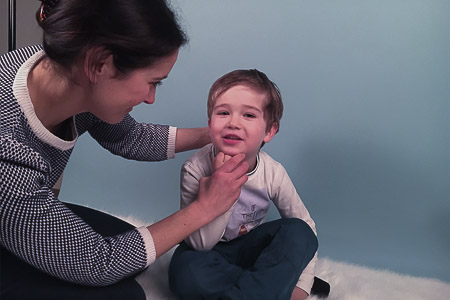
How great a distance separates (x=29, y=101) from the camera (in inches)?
45.3

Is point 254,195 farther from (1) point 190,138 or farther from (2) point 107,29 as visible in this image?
(2) point 107,29

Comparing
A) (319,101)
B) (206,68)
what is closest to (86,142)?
(206,68)

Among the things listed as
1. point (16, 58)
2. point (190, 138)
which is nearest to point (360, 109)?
point (190, 138)

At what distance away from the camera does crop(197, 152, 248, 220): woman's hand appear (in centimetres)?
124

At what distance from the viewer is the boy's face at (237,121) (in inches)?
55.6

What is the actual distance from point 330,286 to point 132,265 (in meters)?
0.81

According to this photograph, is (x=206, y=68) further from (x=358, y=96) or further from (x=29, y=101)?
(x=29, y=101)

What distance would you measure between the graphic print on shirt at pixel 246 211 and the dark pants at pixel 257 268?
0.06 m

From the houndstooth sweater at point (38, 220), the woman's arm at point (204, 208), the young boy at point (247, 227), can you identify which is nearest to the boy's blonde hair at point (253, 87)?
the young boy at point (247, 227)

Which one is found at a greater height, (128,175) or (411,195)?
(411,195)

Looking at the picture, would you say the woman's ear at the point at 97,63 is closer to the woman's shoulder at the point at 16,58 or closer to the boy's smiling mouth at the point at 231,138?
the woman's shoulder at the point at 16,58

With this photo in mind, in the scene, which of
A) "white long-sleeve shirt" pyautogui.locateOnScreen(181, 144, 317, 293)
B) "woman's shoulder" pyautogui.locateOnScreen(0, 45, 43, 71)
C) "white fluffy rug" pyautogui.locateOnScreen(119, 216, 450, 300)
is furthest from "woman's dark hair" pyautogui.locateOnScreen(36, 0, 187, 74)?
"white fluffy rug" pyautogui.locateOnScreen(119, 216, 450, 300)

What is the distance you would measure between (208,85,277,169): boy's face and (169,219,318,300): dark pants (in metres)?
0.24

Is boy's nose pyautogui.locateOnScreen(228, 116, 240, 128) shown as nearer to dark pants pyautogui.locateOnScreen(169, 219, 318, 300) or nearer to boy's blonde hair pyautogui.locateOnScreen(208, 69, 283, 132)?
boy's blonde hair pyautogui.locateOnScreen(208, 69, 283, 132)
